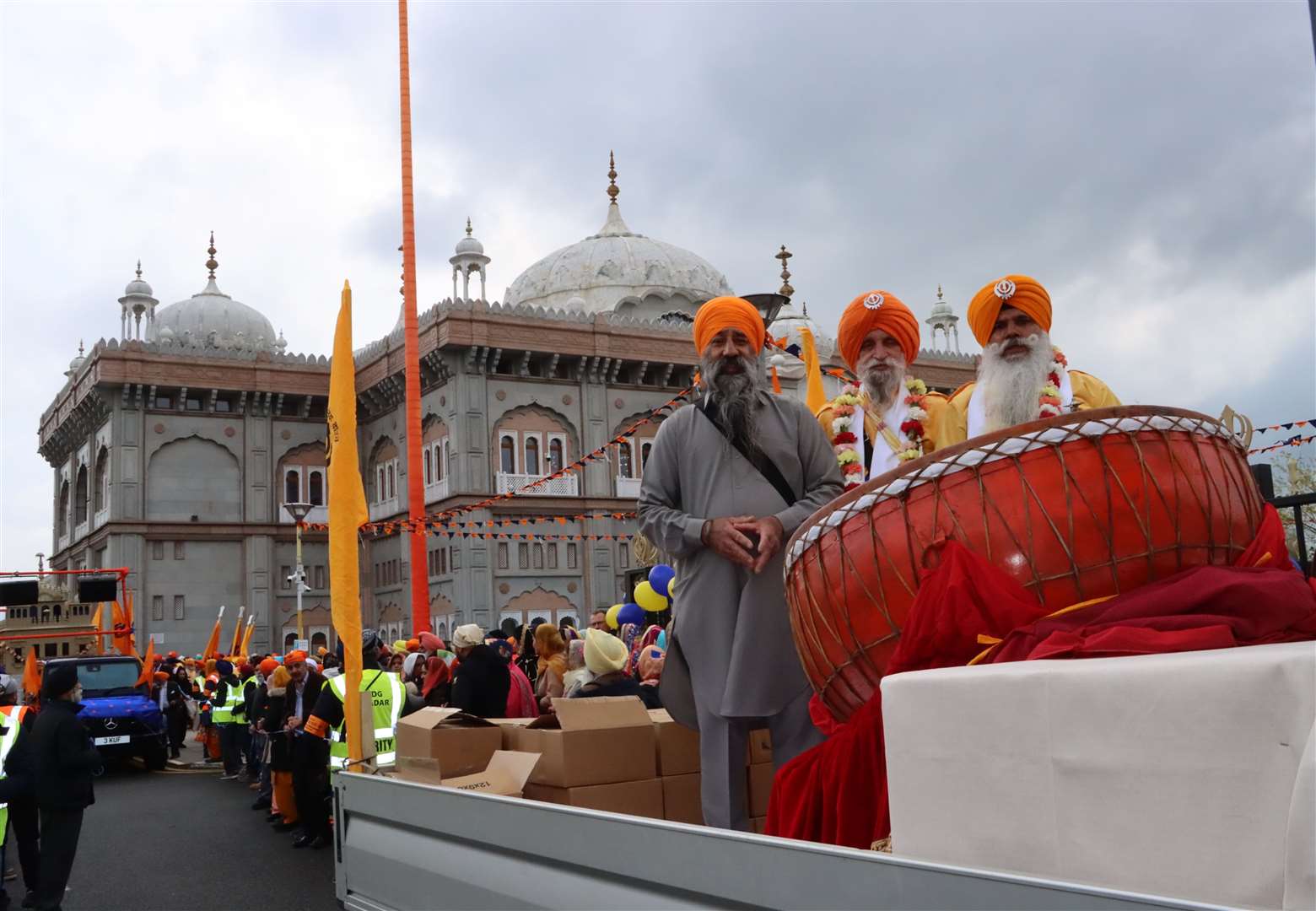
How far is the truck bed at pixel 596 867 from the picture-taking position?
1271mm

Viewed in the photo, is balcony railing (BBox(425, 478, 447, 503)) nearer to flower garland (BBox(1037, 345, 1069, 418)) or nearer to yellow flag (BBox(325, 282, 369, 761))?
yellow flag (BBox(325, 282, 369, 761))

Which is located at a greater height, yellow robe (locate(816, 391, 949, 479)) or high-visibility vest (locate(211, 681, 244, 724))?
yellow robe (locate(816, 391, 949, 479))

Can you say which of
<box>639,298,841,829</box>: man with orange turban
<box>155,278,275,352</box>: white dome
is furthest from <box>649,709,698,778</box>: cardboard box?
<box>155,278,275,352</box>: white dome

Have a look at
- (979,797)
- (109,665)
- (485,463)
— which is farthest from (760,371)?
(485,463)

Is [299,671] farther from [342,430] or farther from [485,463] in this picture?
[485,463]

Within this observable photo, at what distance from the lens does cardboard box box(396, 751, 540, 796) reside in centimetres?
305

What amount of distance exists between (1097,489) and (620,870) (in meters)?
1.09

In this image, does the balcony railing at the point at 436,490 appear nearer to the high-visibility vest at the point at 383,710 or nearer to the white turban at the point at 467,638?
the high-visibility vest at the point at 383,710

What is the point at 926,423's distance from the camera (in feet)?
11.1

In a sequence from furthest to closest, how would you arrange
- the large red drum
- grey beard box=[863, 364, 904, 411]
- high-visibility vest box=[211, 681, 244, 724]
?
high-visibility vest box=[211, 681, 244, 724]
grey beard box=[863, 364, 904, 411]
the large red drum

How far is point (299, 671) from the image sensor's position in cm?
1123

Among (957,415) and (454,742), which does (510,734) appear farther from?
(957,415)

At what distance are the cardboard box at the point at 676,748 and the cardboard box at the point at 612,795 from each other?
0.06 metres

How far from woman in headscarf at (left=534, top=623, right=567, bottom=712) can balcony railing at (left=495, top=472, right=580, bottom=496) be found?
23.5 meters
